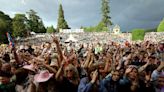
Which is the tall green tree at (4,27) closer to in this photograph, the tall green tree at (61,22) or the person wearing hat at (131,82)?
the tall green tree at (61,22)

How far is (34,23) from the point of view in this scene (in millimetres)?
118875

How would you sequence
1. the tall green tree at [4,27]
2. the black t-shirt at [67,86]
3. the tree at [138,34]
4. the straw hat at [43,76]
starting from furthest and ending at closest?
1. the tall green tree at [4,27]
2. the tree at [138,34]
3. the black t-shirt at [67,86]
4. the straw hat at [43,76]

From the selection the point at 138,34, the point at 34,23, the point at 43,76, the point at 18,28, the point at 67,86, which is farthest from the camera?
the point at 34,23

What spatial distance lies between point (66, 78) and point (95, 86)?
0.47m

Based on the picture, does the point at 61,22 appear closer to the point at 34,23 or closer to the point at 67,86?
the point at 34,23

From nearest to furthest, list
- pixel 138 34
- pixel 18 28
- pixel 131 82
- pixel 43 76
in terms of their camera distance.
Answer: pixel 43 76
pixel 131 82
pixel 138 34
pixel 18 28

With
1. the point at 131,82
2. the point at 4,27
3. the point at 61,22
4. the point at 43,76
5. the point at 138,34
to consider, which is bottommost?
the point at 138,34

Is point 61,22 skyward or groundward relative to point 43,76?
groundward

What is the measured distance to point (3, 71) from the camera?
23.0 ft

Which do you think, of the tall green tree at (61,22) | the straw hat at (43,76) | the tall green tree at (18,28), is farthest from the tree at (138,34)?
the straw hat at (43,76)

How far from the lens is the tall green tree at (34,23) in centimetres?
11736

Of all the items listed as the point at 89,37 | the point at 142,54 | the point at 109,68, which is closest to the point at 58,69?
the point at 109,68

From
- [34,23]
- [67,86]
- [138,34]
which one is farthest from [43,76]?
[34,23]

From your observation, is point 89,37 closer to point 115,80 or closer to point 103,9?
point 103,9
